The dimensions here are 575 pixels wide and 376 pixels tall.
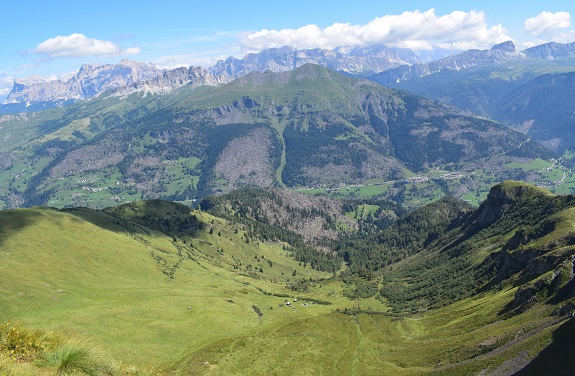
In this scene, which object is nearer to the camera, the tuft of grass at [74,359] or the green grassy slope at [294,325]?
the tuft of grass at [74,359]

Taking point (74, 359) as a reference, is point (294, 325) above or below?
below

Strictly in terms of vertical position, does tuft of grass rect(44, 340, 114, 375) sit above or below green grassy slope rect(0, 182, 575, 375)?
above

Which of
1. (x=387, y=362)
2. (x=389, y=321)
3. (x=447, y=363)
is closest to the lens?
(x=447, y=363)

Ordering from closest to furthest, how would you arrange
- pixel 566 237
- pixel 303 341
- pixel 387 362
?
pixel 387 362, pixel 303 341, pixel 566 237

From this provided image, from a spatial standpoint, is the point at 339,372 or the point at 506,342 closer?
the point at 506,342

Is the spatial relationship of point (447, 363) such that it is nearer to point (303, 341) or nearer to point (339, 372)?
point (339, 372)

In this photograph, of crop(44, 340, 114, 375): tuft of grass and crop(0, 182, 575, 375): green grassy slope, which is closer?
crop(44, 340, 114, 375): tuft of grass

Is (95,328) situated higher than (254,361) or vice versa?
(95,328)

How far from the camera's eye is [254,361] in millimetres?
126438

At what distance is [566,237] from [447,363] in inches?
4131

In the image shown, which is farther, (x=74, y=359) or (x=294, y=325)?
(x=294, y=325)

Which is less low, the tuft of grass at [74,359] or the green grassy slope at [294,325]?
the tuft of grass at [74,359]

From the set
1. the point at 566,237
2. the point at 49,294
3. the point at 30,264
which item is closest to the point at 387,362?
the point at 566,237

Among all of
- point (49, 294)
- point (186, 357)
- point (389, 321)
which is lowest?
point (389, 321)
